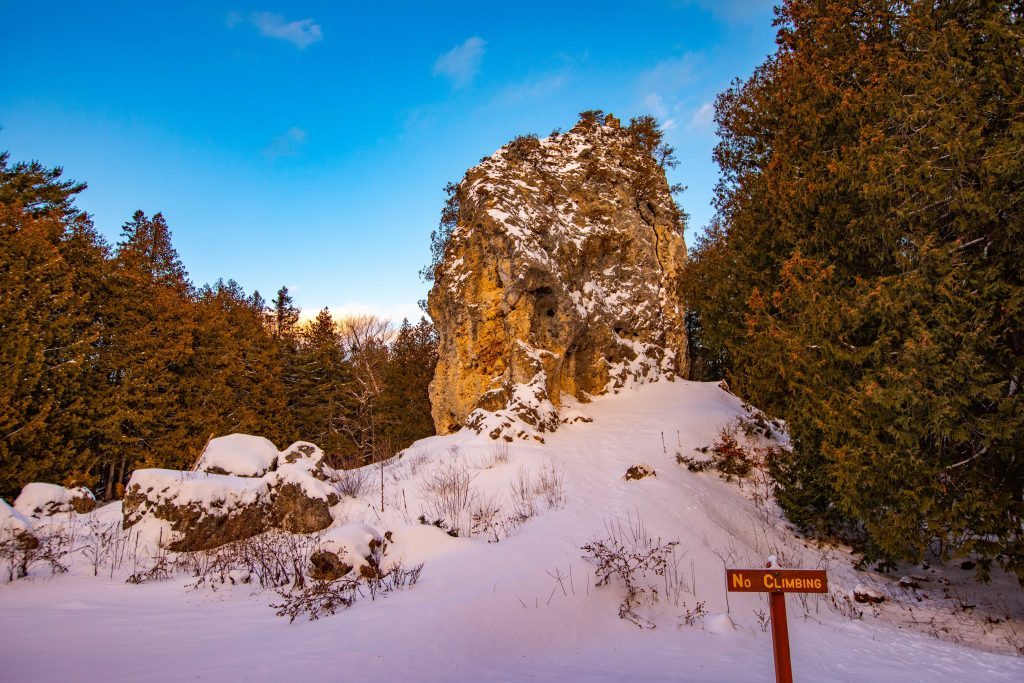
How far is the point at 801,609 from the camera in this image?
6.47 m

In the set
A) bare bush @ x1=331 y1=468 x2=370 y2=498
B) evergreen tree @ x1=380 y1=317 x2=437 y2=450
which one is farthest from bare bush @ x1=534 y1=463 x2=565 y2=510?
evergreen tree @ x1=380 y1=317 x2=437 y2=450

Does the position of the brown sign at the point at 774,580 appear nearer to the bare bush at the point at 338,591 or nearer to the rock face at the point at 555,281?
the bare bush at the point at 338,591

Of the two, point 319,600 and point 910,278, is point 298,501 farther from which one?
point 910,278

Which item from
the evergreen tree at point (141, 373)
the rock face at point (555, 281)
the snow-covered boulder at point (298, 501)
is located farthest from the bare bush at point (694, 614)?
the evergreen tree at point (141, 373)

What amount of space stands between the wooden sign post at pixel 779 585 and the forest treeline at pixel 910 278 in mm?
4340

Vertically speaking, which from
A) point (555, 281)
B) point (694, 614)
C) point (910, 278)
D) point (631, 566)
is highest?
point (555, 281)

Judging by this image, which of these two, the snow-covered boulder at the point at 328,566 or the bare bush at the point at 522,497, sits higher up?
the bare bush at the point at 522,497

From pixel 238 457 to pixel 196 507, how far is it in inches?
98.5

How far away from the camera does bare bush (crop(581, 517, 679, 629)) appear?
233 inches

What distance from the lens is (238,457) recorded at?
1105 centimetres

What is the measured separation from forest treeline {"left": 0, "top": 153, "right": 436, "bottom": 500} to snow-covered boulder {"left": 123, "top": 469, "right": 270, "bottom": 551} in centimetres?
837

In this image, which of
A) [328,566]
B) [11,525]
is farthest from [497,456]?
[11,525]

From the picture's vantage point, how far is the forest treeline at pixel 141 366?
14969 millimetres

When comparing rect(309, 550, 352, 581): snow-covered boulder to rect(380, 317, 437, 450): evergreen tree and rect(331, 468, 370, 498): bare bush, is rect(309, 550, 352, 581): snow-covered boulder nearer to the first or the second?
rect(331, 468, 370, 498): bare bush
